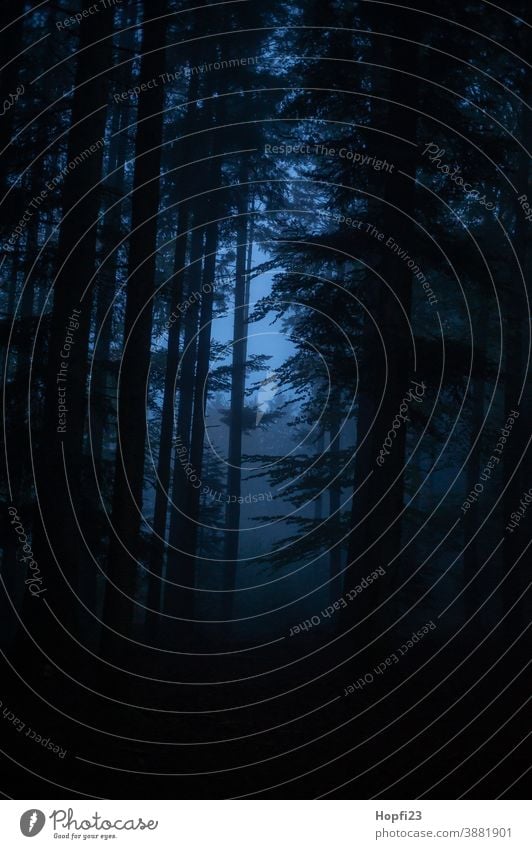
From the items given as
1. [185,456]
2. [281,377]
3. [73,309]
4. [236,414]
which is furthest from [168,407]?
[73,309]

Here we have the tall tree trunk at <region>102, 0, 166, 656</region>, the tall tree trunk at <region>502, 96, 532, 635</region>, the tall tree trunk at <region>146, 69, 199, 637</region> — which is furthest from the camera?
the tall tree trunk at <region>146, 69, 199, 637</region>

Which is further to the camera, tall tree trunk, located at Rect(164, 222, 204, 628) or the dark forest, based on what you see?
tall tree trunk, located at Rect(164, 222, 204, 628)

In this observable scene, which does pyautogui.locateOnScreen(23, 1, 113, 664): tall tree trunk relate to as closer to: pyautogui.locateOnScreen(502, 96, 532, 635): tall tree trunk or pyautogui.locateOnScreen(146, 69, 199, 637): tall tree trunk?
pyautogui.locateOnScreen(146, 69, 199, 637): tall tree trunk

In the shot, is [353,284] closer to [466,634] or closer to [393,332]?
[393,332]

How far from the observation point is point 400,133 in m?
13.4

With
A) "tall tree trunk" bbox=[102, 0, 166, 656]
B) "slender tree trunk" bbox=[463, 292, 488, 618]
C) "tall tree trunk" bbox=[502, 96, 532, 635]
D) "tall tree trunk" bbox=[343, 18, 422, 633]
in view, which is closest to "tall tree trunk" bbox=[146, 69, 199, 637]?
"tall tree trunk" bbox=[343, 18, 422, 633]

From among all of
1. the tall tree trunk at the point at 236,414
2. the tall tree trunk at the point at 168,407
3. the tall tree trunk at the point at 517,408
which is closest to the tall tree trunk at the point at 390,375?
the tall tree trunk at the point at 517,408
